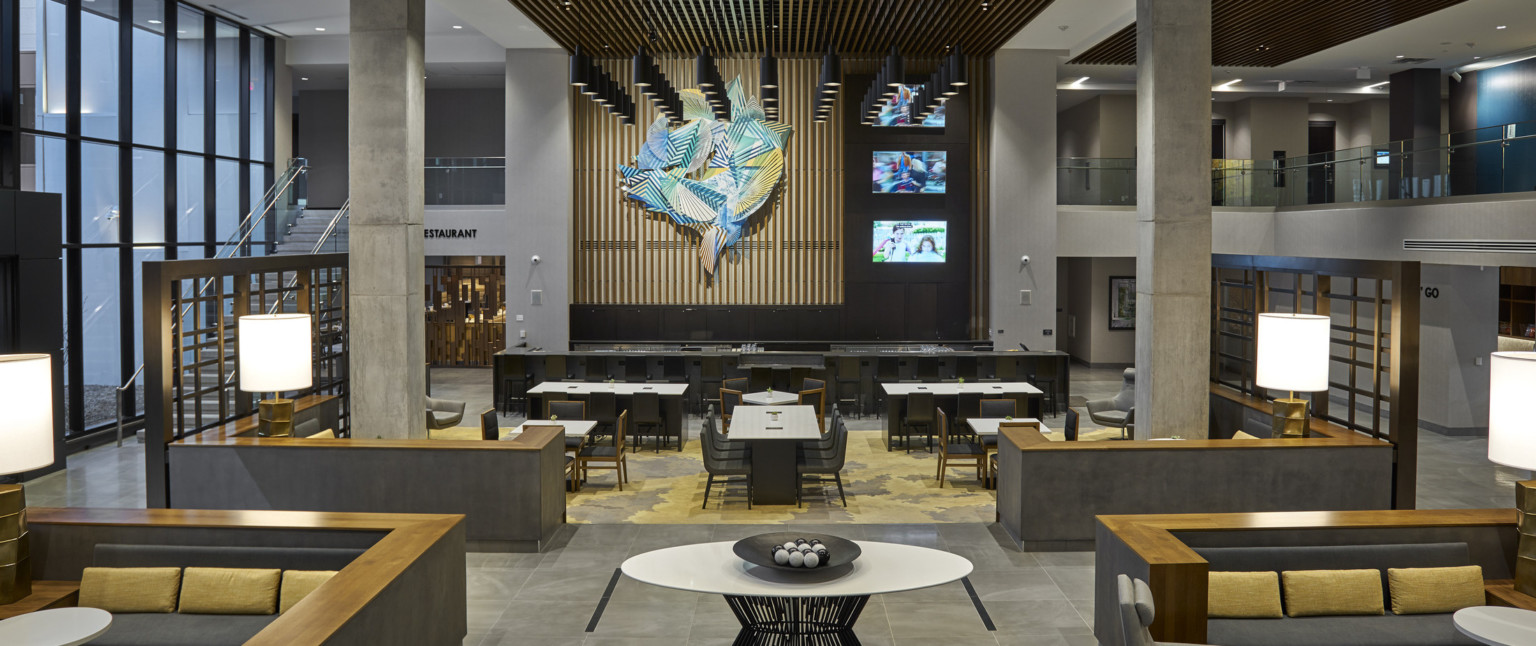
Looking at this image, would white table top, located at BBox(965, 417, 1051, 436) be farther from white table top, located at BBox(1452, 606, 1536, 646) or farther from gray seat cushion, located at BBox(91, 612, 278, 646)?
gray seat cushion, located at BBox(91, 612, 278, 646)

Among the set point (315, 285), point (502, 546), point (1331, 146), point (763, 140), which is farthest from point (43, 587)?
point (1331, 146)

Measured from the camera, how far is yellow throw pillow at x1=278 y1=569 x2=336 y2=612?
5309 mm

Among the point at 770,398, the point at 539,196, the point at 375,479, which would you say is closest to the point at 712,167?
the point at 539,196

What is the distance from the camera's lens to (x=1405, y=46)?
15242 millimetres

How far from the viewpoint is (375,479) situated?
25.3 feet

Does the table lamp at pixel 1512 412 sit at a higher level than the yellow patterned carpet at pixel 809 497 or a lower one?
higher

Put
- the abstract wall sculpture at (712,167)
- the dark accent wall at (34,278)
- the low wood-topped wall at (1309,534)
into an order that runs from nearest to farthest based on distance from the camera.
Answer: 1. the low wood-topped wall at (1309,534)
2. the dark accent wall at (34,278)
3. the abstract wall sculpture at (712,167)

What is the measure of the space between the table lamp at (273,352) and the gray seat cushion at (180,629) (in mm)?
2149

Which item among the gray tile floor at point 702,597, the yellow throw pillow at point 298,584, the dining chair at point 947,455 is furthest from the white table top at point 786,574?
the dining chair at point 947,455

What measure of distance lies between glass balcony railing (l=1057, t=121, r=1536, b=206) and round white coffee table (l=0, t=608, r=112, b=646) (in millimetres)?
9328

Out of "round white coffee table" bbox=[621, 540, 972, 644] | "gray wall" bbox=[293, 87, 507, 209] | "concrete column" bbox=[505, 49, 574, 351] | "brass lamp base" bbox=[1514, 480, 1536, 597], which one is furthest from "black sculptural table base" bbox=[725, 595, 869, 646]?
"gray wall" bbox=[293, 87, 507, 209]

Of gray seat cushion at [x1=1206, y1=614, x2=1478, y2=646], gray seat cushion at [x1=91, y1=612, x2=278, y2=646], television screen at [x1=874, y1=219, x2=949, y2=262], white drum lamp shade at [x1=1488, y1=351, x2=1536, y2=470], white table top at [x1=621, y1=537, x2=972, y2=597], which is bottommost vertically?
gray seat cushion at [x1=1206, y1=614, x2=1478, y2=646]

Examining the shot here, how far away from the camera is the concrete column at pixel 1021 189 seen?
16.9 m

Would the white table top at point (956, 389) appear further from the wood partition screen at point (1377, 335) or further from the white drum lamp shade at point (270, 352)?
the white drum lamp shade at point (270, 352)
